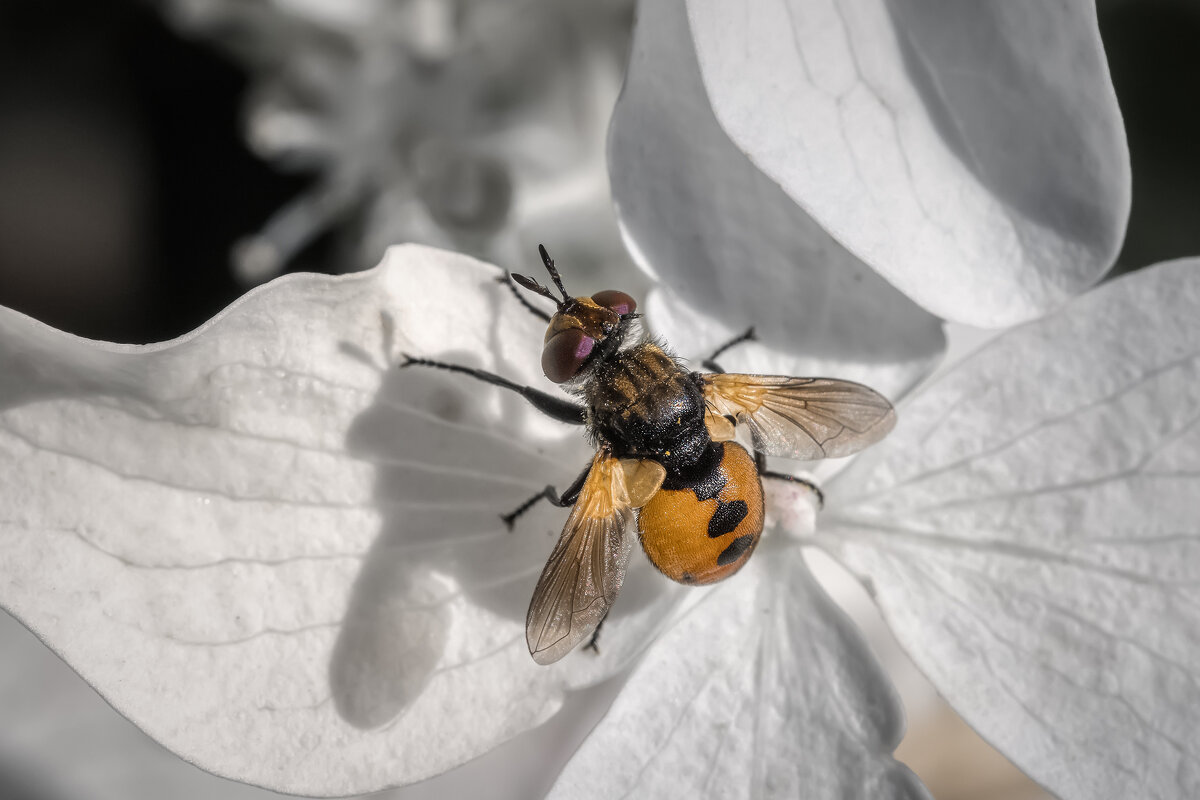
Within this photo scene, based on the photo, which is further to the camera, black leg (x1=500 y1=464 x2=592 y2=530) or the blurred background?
the blurred background

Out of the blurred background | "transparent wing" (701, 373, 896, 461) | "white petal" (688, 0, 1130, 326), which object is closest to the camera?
"white petal" (688, 0, 1130, 326)

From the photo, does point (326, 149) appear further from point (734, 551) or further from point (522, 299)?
point (734, 551)

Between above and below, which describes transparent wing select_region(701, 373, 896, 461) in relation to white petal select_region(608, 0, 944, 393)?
below

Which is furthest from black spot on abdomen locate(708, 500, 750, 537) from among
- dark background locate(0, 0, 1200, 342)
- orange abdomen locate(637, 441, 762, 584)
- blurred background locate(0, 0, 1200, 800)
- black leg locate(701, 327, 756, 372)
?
dark background locate(0, 0, 1200, 342)

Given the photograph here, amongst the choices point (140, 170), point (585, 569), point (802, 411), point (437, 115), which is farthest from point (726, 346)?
point (140, 170)

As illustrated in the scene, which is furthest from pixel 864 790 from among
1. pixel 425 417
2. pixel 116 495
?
pixel 116 495

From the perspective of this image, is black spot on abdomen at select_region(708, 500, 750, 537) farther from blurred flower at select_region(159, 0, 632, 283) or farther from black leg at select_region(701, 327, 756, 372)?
blurred flower at select_region(159, 0, 632, 283)
